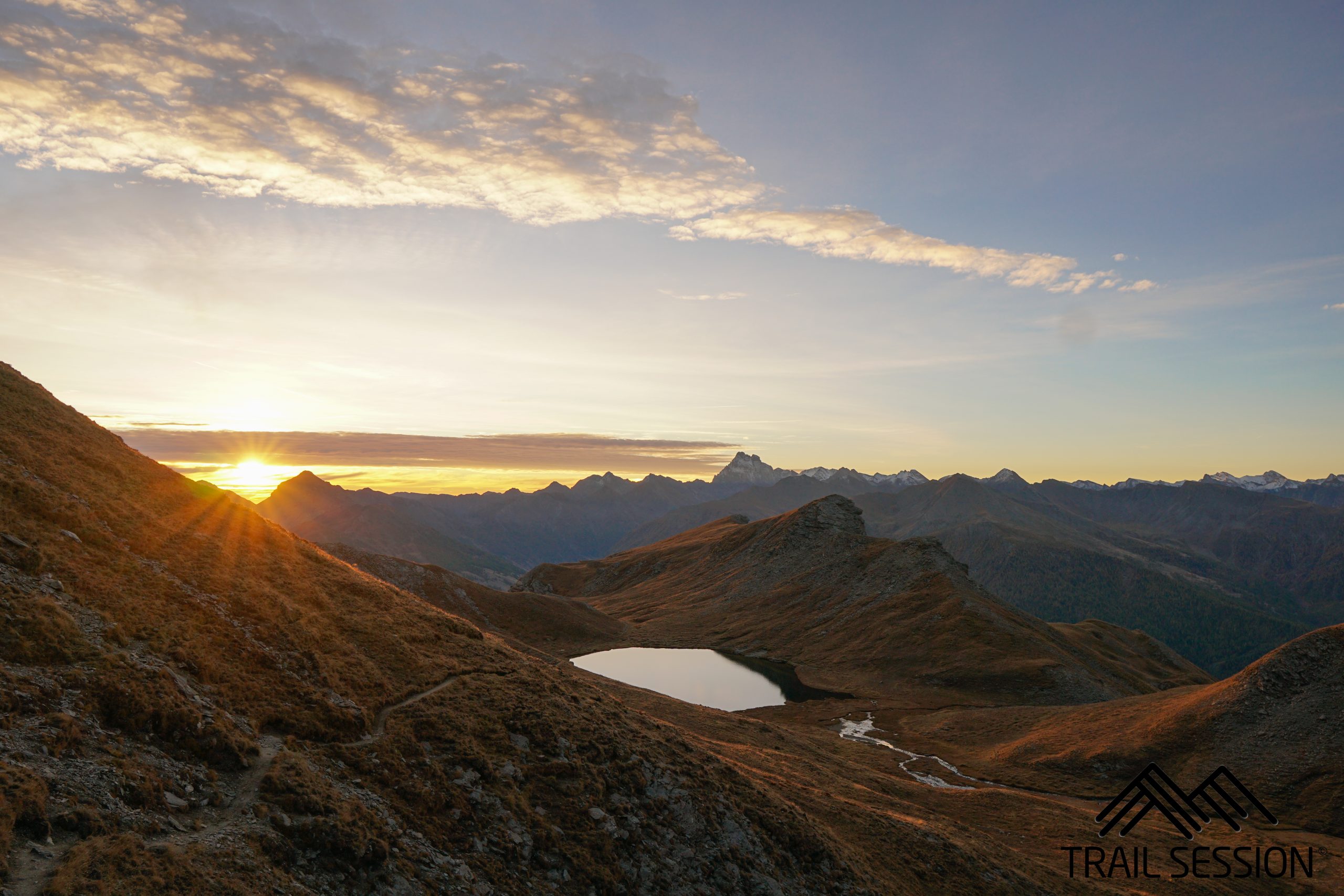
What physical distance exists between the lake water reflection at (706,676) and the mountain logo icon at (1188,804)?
5971 centimetres

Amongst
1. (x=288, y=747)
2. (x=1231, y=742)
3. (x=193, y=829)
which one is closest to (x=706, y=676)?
(x=1231, y=742)

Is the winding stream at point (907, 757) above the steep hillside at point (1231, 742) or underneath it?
underneath

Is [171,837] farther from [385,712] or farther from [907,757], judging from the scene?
[907,757]

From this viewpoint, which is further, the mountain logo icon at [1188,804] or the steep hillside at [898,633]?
the steep hillside at [898,633]

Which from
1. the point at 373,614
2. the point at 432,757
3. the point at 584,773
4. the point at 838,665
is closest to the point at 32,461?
the point at 373,614

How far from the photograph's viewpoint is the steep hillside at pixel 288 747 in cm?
1875

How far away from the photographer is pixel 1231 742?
246ft

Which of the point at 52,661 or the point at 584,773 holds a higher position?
the point at 52,661

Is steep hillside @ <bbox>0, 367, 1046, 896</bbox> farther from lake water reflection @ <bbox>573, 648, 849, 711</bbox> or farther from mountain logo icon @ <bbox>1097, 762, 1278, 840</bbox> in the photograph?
lake water reflection @ <bbox>573, 648, 849, 711</bbox>

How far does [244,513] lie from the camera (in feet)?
155

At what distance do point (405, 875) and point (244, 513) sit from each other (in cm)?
3520

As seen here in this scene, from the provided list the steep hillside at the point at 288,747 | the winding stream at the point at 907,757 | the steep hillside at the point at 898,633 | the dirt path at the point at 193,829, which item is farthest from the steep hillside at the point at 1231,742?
the dirt path at the point at 193,829

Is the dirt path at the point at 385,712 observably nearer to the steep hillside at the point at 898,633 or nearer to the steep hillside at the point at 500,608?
the steep hillside at the point at 898,633

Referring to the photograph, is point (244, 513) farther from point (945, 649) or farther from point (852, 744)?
point (945, 649)
